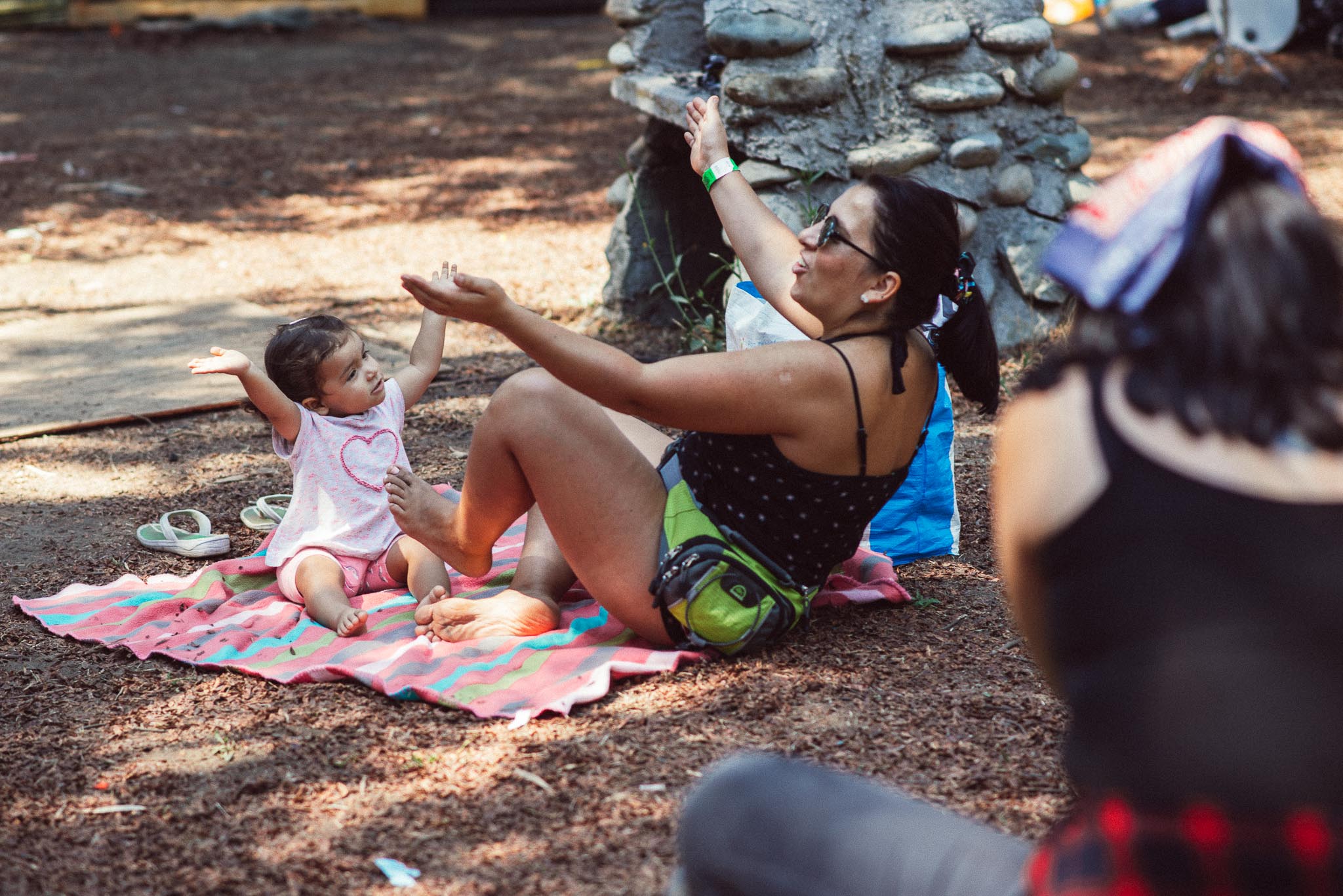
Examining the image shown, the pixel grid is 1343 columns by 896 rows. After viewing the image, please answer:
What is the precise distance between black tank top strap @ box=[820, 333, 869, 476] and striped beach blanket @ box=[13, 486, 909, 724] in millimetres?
561

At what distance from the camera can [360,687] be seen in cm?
279

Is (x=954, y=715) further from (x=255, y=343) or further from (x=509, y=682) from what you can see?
(x=255, y=343)

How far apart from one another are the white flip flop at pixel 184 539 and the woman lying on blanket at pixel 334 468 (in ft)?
0.93

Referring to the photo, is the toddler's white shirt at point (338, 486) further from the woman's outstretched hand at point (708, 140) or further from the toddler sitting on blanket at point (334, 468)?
the woman's outstretched hand at point (708, 140)

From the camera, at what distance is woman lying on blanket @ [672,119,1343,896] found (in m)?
1.18

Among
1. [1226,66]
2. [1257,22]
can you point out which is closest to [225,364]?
[1226,66]

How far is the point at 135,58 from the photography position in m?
12.4

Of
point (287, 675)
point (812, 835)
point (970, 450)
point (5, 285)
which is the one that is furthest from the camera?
point (5, 285)

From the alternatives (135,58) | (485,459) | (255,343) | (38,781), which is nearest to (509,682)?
(485,459)

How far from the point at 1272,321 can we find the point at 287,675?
86.1 inches

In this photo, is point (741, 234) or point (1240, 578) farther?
point (741, 234)

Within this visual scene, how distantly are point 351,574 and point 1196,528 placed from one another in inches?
97.8

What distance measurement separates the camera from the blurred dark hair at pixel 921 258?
254 centimetres

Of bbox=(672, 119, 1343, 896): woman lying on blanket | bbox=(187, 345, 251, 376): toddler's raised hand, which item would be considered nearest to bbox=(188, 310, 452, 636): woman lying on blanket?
bbox=(187, 345, 251, 376): toddler's raised hand
